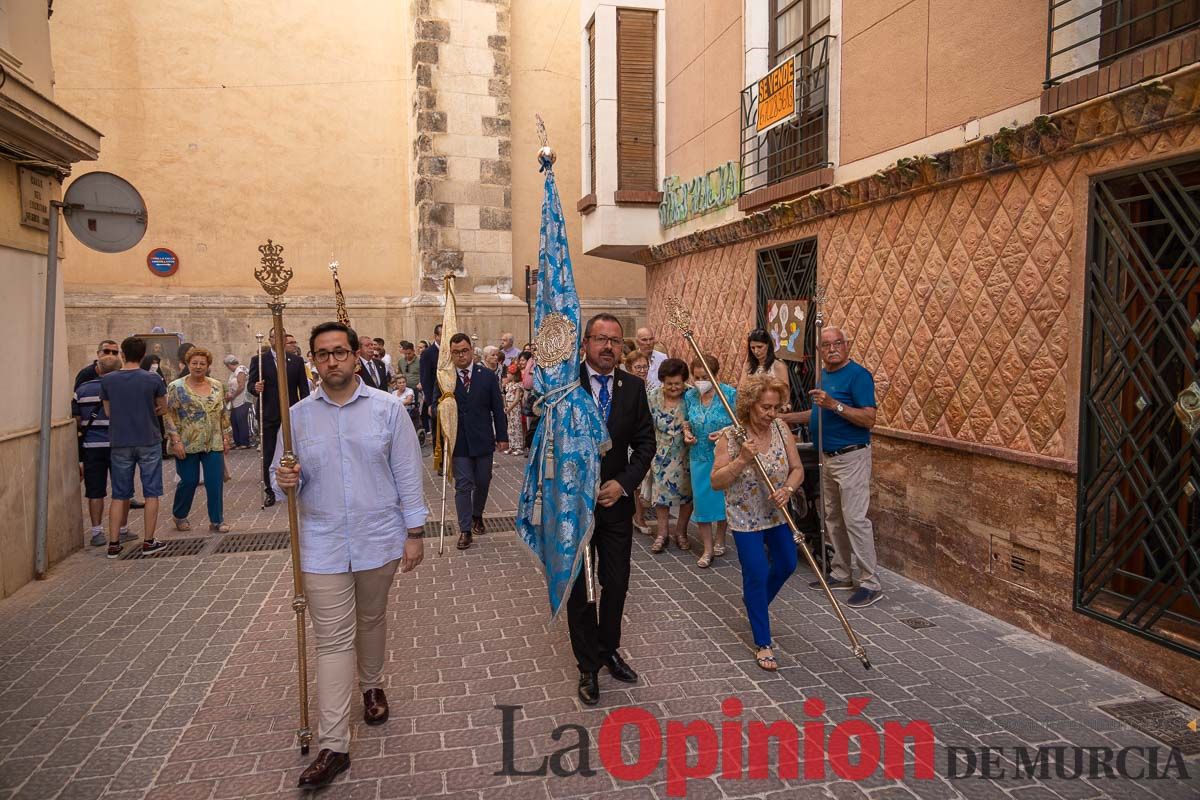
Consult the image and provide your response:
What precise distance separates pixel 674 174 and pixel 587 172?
6.69 ft

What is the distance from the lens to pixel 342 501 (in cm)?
379

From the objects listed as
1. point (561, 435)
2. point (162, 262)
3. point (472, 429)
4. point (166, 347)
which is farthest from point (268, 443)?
point (162, 262)

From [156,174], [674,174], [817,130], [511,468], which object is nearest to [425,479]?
[511,468]

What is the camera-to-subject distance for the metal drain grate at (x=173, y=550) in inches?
295

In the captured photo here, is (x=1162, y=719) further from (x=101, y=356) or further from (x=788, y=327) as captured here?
(x=101, y=356)

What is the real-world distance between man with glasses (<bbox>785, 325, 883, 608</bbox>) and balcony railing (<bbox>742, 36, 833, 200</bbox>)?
2.72m

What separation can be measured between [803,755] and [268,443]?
7698 millimetres

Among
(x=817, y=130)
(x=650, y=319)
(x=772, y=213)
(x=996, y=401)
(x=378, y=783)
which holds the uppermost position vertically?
(x=817, y=130)

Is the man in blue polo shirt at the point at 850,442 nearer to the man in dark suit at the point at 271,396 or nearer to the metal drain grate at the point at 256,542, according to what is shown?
the metal drain grate at the point at 256,542

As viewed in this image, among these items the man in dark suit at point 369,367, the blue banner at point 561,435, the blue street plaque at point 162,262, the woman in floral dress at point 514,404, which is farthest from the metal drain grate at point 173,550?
the blue street plaque at point 162,262

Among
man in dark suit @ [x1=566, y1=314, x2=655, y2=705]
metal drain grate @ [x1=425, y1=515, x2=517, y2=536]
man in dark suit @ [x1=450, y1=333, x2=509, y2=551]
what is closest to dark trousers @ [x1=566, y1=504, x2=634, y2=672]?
man in dark suit @ [x1=566, y1=314, x2=655, y2=705]

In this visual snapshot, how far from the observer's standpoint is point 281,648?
5.24 metres

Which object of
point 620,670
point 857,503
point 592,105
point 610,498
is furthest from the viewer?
point 592,105

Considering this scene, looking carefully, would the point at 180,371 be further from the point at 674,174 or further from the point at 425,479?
the point at 674,174
